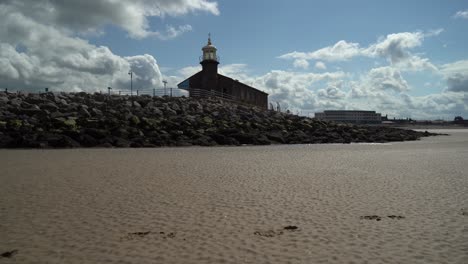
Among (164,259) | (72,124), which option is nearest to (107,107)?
(72,124)

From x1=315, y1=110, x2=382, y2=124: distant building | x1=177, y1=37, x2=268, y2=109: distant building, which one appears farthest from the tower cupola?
x1=315, y1=110, x2=382, y2=124: distant building

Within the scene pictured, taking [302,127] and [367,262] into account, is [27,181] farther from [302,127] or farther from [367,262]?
[302,127]

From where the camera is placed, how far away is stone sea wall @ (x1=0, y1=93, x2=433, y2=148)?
1991cm

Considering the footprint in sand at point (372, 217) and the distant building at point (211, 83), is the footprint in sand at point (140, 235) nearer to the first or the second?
the footprint in sand at point (372, 217)

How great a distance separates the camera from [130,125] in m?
24.1

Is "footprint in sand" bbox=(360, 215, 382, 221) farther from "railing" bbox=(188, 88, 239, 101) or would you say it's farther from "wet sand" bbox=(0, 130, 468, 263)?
"railing" bbox=(188, 88, 239, 101)

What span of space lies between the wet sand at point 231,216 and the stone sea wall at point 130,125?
8.82 meters

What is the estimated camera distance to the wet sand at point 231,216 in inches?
183

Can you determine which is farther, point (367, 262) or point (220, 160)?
point (220, 160)

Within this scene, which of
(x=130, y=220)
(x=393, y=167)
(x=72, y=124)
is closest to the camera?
(x=130, y=220)

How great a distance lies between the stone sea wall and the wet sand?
882cm

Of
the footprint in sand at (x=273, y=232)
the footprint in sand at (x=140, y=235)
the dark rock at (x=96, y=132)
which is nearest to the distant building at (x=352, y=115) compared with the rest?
the dark rock at (x=96, y=132)

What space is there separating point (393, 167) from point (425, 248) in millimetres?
8600

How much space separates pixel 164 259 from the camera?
4453 mm
